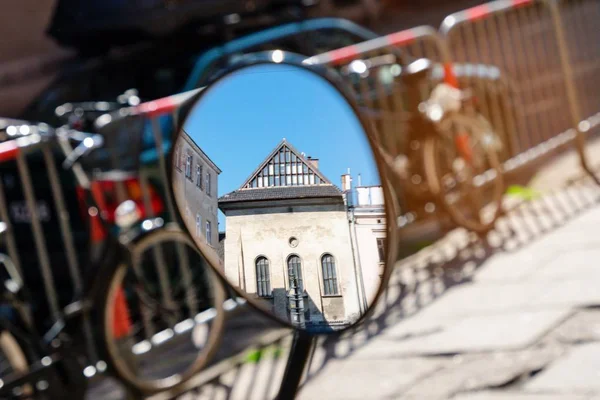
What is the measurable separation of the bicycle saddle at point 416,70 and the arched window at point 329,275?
0.96 feet

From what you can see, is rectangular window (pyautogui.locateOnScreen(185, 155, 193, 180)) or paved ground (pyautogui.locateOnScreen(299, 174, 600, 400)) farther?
rectangular window (pyautogui.locateOnScreen(185, 155, 193, 180))

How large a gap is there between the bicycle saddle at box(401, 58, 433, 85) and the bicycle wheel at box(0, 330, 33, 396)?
760 mm

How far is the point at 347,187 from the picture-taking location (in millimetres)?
634

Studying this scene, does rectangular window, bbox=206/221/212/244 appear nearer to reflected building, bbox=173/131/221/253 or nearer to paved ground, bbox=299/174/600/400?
reflected building, bbox=173/131/221/253

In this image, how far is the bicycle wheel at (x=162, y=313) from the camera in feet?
2.23

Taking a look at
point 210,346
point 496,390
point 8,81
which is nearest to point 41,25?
point 8,81

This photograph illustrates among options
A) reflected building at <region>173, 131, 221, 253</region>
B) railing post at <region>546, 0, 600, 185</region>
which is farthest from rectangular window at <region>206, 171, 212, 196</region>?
railing post at <region>546, 0, 600, 185</region>

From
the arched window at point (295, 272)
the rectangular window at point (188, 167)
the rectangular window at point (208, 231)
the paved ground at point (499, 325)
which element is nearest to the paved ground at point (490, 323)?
the paved ground at point (499, 325)

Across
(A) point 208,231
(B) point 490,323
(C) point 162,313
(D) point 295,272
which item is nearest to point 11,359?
(C) point 162,313

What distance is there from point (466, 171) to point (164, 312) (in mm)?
527

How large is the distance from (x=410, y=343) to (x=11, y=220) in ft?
2.24

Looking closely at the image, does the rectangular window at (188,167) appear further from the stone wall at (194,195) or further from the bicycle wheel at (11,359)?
the bicycle wheel at (11,359)

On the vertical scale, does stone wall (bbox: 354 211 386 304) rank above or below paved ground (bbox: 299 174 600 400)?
above

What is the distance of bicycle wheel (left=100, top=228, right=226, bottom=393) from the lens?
0.68 meters
